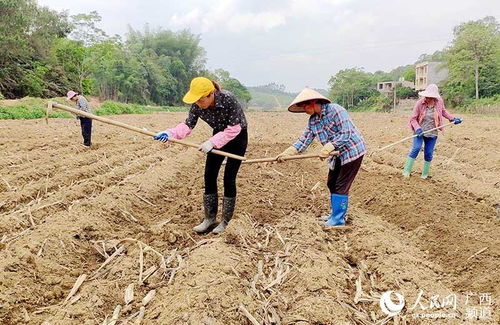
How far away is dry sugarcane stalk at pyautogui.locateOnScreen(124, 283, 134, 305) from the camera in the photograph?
3176 mm

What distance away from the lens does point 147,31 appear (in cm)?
7969

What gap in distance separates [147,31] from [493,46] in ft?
196

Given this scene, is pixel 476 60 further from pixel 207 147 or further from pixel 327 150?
pixel 207 147

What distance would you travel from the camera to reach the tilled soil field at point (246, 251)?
3074 millimetres

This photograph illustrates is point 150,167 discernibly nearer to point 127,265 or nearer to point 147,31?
point 127,265

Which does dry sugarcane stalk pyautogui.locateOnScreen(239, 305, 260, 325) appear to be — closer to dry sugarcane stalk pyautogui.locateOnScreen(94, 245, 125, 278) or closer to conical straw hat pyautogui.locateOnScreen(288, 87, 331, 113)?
dry sugarcane stalk pyautogui.locateOnScreen(94, 245, 125, 278)

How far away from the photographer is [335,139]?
15.1 ft

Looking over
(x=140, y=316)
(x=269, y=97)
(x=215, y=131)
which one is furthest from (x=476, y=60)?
(x=269, y=97)

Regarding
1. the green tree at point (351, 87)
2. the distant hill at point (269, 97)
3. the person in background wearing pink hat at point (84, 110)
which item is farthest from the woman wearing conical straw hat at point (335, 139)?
the distant hill at point (269, 97)

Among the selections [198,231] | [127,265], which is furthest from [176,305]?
[198,231]

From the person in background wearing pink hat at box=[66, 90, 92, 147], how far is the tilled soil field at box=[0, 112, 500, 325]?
2.24 metres

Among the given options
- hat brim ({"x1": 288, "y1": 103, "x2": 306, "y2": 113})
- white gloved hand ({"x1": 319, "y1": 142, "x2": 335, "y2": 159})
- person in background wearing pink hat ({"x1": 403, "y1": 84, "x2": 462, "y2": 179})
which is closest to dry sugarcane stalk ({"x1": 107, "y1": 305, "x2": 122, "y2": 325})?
white gloved hand ({"x1": 319, "y1": 142, "x2": 335, "y2": 159})

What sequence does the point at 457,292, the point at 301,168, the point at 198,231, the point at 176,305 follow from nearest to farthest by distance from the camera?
1. the point at 176,305
2. the point at 457,292
3. the point at 198,231
4. the point at 301,168

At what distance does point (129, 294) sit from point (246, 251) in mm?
1199
